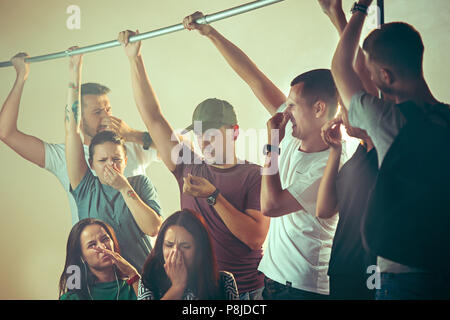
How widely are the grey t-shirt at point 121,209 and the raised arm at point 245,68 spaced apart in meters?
0.70

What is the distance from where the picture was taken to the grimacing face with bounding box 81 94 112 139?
2.44m

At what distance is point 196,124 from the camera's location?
2172 millimetres

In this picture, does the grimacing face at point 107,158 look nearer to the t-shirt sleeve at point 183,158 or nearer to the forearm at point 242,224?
the t-shirt sleeve at point 183,158

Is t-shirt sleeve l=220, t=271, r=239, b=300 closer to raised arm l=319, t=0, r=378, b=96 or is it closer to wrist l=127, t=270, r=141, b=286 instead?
wrist l=127, t=270, r=141, b=286

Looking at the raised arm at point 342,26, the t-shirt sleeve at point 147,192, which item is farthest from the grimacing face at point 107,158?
the raised arm at point 342,26

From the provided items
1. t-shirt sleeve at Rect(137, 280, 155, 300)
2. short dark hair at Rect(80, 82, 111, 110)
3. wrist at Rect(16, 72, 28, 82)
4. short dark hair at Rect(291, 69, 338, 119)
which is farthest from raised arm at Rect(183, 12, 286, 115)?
wrist at Rect(16, 72, 28, 82)

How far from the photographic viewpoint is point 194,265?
2.06 meters

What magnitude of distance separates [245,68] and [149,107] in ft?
1.71

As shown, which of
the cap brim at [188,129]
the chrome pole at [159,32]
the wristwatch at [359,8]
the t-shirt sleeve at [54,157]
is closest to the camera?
the wristwatch at [359,8]

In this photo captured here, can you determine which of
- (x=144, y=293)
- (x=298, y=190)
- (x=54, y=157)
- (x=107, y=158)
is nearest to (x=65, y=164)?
(x=54, y=157)

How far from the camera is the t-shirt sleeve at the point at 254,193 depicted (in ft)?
6.47
